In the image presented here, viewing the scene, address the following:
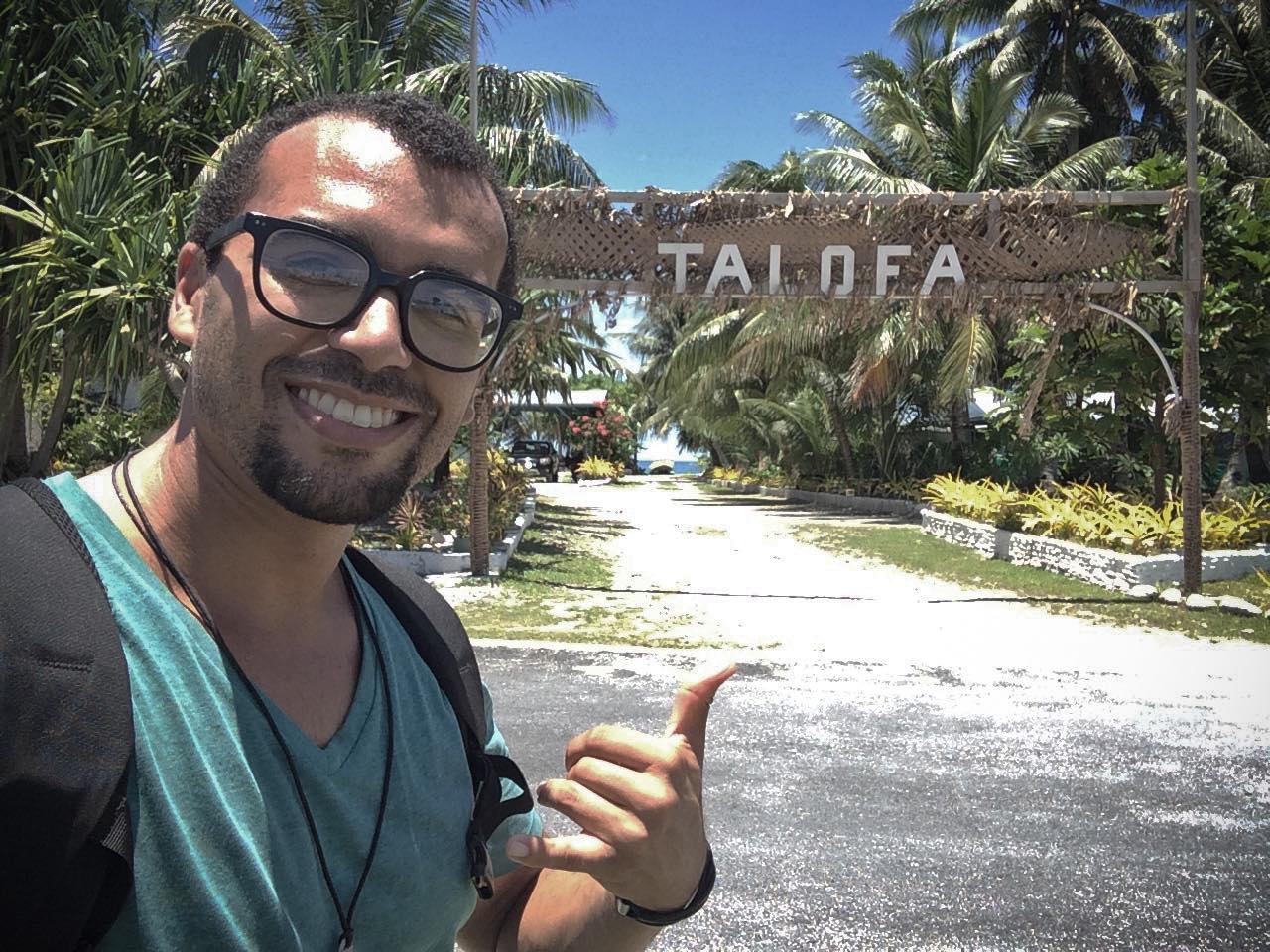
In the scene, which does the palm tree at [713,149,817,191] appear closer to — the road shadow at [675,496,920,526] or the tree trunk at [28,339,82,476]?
the road shadow at [675,496,920,526]

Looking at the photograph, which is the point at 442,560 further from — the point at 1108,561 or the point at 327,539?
the point at 327,539

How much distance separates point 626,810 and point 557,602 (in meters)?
8.36

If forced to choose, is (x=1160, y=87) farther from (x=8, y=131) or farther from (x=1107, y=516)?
(x=8, y=131)

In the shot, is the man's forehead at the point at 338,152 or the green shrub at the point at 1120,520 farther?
the green shrub at the point at 1120,520

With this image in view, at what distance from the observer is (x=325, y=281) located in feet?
3.67

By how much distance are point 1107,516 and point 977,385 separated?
1105 centimetres

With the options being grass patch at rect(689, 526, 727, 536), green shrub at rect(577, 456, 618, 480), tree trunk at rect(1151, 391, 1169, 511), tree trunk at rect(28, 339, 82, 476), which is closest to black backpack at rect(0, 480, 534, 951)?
tree trunk at rect(28, 339, 82, 476)

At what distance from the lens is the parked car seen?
1458 inches

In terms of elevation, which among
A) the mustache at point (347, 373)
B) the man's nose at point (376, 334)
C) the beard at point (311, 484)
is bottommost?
the beard at point (311, 484)

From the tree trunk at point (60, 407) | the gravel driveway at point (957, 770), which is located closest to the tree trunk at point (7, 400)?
Result: the tree trunk at point (60, 407)

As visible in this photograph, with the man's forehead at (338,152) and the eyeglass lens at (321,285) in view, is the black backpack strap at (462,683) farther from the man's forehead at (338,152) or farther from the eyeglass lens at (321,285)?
the man's forehead at (338,152)

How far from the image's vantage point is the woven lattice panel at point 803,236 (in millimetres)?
8906

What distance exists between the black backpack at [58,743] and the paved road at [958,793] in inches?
105

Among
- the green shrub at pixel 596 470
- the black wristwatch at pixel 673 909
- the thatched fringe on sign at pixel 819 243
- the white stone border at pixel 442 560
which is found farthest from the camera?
the green shrub at pixel 596 470
